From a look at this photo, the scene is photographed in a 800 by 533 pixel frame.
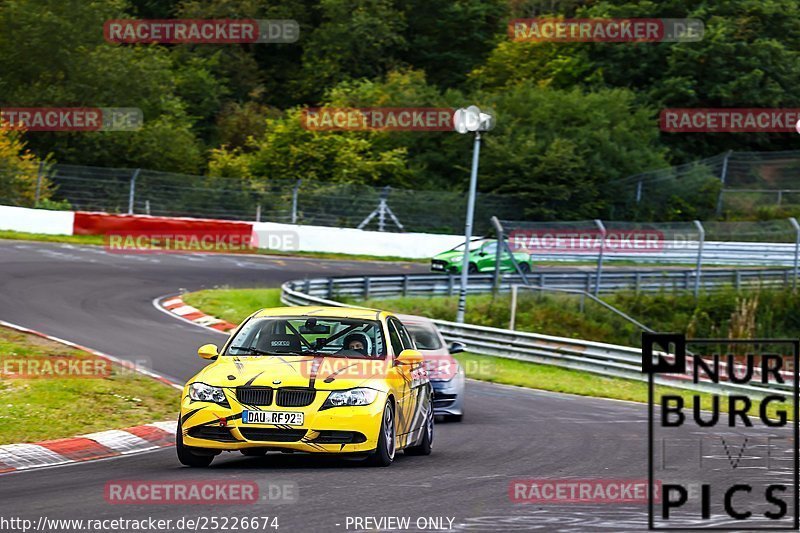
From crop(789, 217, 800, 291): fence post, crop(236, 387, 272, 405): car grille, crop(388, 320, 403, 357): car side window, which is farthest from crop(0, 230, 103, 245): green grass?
crop(236, 387, 272, 405): car grille

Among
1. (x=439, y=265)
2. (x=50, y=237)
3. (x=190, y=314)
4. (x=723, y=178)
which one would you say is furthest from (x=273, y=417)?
(x=723, y=178)

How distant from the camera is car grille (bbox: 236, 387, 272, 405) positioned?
10.5 metres

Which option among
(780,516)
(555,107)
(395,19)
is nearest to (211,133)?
(395,19)

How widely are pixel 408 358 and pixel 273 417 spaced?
176cm

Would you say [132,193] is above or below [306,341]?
above

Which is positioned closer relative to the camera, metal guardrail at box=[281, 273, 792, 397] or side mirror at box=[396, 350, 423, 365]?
side mirror at box=[396, 350, 423, 365]

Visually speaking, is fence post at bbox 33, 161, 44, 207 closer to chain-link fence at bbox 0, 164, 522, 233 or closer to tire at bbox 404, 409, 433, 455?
chain-link fence at bbox 0, 164, 522, 233

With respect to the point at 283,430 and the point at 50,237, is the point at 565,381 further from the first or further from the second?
the point at 50,237

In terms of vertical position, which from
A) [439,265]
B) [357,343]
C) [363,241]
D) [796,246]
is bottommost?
[357,343]

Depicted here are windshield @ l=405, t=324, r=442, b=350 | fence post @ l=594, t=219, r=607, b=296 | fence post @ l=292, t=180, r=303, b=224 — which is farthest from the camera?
fence post @ l=292, t=180, r=303, b=224

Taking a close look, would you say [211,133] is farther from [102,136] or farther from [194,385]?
[194,385]

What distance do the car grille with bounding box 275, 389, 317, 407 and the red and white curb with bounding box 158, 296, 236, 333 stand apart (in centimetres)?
1507

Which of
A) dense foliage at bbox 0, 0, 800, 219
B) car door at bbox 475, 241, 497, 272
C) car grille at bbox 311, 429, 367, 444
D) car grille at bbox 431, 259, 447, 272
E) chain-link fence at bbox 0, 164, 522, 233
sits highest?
dense foliage at bbox 0, 0, 800, 219

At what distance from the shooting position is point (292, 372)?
1070cm
